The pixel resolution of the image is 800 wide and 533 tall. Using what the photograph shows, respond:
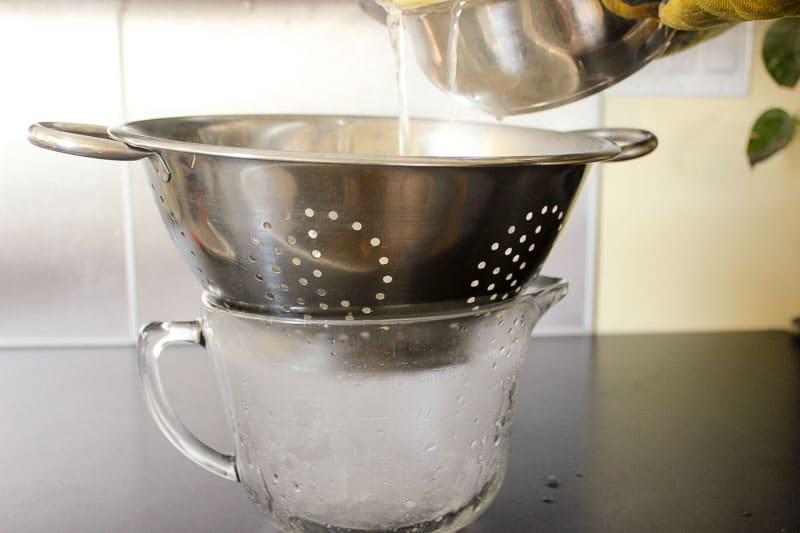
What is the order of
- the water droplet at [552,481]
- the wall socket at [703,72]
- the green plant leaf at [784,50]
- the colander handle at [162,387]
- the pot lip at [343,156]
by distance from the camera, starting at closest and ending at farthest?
the pot lip at [343,156]
the colander handle at [162,387]
the water droplet at [552,481]
the green plant leaf at [784,50]
the wall socket at [703,72]

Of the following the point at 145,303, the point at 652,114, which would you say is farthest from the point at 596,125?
the point at 145,303

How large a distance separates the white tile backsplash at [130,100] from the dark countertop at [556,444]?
71mm

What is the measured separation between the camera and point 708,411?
2.47ft

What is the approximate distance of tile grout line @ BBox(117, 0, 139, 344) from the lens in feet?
2.91

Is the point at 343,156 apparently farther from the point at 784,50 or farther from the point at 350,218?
the point at 784,50

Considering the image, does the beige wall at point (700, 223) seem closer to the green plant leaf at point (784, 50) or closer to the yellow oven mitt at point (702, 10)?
the green plant leaf at point (784, 50)

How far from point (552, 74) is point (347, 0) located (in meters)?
0.38

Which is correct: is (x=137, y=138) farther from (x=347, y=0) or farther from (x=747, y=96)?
(x=747, y=96)

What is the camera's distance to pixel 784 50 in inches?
32.7

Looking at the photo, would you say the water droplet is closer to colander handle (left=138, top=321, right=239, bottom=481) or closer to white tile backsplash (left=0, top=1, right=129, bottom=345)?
colander handle (left=138, top=321, right=239, bottom=481)

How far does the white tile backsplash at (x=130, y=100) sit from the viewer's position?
0.88m

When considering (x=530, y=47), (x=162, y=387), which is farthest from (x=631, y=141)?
(x=162, y=387)

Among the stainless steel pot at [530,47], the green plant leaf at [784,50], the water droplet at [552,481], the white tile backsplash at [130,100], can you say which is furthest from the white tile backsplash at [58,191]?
the green plant leaf at [784,50]

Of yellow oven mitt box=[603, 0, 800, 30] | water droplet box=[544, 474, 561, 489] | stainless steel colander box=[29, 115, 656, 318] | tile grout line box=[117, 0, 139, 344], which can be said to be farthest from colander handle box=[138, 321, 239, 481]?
tile grout line box=[117, 0, 139, 344]
